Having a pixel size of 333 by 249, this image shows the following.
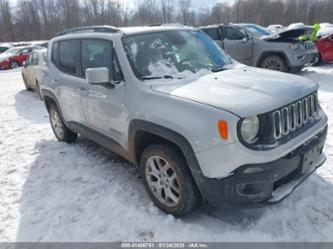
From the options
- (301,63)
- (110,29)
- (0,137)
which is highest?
(110,29)

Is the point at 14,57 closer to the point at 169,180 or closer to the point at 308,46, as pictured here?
the point at 308,46

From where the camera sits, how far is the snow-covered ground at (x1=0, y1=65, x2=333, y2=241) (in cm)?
275

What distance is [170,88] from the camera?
2.82 m

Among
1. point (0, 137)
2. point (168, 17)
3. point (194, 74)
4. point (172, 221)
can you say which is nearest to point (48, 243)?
point (172, 221)

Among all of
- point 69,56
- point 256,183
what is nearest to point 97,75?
point 69,56

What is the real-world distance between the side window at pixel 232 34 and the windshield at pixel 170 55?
6.30 metres

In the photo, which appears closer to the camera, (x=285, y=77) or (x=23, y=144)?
(x=285, y=77)

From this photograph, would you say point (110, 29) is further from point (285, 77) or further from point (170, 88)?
point (285, 77)

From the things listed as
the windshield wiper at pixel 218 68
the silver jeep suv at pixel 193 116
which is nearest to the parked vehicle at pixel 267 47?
the silver jeep suv at pixel 193 116

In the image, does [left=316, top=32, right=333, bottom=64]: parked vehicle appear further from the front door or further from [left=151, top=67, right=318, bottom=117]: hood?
the front door

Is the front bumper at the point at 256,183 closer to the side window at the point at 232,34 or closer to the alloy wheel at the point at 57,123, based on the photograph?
the alloy wheel at the point at 57,123

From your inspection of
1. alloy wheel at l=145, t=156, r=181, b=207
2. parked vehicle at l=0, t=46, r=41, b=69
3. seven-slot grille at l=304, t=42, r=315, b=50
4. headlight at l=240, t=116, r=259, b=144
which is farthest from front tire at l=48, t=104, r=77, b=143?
parked vehicle at l=0, t=46, r=41, b=69

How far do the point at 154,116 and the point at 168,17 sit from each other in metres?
62.3

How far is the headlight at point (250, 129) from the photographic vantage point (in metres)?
2.34
